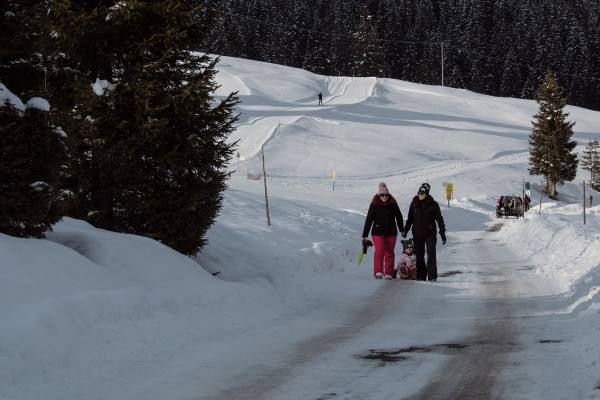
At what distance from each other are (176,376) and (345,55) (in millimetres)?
122402

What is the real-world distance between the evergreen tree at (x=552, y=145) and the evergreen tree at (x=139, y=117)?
186 feet

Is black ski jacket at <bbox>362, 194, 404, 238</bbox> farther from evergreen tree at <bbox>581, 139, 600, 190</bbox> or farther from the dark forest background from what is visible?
the dark forest background

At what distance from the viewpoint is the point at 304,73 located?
332ft

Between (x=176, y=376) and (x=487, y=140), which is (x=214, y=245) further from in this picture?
(x=487, y=140)

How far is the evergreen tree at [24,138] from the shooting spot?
8219mm

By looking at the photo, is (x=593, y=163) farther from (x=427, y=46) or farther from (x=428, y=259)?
(x=428, y=259)

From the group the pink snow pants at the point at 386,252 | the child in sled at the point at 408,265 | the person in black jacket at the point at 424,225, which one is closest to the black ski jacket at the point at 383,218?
the pink snow pants at the point at 386,252

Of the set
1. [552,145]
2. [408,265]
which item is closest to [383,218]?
[408,265]

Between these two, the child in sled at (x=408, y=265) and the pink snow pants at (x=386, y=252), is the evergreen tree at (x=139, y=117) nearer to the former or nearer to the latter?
the pink snow pants at (x=386, y=252)

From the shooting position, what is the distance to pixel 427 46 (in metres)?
136

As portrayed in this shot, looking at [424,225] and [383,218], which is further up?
[383,218]

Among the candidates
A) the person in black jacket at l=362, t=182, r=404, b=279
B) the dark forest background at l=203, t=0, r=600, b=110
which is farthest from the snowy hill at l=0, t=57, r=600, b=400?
the dark forest background at l=203, t=0, r=600, b=110

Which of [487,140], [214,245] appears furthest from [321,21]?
[214,245]

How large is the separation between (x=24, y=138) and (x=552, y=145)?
6263 centimetres
